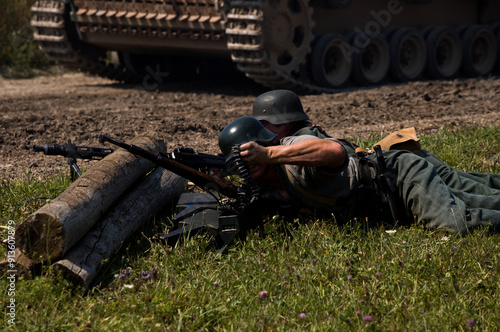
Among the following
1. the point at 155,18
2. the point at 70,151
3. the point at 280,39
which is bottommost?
the point at 280,39

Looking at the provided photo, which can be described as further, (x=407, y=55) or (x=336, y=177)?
(x=407, y=55)

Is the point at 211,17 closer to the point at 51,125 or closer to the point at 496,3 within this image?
the point at 51,125

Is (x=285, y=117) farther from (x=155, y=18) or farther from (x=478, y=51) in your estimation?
(x=478, y=51)

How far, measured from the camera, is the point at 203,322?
10.2 feet

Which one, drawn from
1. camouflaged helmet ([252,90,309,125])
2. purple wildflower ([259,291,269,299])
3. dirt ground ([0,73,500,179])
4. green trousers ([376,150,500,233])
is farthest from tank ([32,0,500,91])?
purple wildflower ([259,291,269,299])

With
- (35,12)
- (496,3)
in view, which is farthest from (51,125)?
(496,3)

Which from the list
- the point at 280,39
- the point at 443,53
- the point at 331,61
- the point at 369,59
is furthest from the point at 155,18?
the point at 443,53

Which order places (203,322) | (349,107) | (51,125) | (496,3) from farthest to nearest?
(496,3), (349,107), (51,125), (203,322)

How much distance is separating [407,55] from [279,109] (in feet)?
32.1

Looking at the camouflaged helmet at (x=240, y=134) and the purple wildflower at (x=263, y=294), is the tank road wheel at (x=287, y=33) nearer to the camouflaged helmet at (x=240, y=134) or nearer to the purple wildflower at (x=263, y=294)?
the camouflaged helmet at (x=240, y=134)

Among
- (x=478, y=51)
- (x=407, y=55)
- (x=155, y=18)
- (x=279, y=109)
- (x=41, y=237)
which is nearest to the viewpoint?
(x=41, y=237)

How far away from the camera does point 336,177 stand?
4129 millimetres

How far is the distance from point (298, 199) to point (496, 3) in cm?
1347

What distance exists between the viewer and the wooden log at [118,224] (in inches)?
136
